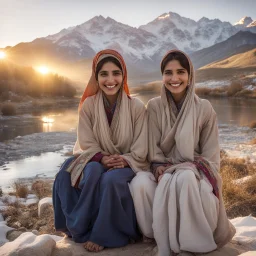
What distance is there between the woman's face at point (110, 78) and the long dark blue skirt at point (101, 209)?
27.7 inches

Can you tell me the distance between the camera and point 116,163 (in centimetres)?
263

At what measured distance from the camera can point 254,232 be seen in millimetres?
2922

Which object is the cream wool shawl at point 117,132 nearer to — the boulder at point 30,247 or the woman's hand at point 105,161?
the woman's hand at point 105,161

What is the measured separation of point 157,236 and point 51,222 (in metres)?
2.13

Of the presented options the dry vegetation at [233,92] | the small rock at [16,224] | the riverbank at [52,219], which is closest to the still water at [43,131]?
the riverbank at [52,219]

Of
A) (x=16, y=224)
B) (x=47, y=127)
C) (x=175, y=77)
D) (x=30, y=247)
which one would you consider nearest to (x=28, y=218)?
(x=16, y=224)

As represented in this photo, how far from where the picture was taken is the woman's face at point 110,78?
2805 millimetres

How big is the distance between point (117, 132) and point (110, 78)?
493 mm

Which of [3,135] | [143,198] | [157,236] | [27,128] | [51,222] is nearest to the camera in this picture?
[157,236]

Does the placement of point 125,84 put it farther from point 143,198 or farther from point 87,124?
point 143,198

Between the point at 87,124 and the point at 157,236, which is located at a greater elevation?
the point at 87,124

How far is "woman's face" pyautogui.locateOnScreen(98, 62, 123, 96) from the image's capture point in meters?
2.80

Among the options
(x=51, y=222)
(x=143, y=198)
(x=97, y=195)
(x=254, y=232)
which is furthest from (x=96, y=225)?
(x=51, y=222)

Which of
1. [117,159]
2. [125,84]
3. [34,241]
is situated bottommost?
[34,241]
